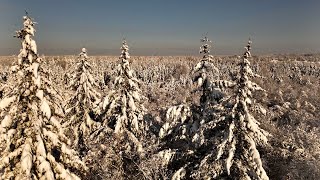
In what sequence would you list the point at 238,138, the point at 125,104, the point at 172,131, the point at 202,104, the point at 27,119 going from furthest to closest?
the point at 125,104
the point at 172,131
the point at 202,104
the point at 238,138
the point at 27,119

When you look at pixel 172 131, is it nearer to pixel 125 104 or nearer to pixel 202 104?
pixel 202 104

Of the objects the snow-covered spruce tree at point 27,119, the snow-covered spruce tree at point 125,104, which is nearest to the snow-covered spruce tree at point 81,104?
the snow-covered spruce tree at point 125,104

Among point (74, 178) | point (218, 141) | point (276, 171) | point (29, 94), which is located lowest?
point (276, 171)

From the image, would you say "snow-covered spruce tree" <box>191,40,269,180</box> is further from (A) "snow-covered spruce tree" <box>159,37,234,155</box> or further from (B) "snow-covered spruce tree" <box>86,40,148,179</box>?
(B) "snow-covered spruce tree" <box>86,40,148,179</box>

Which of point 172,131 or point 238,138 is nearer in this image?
point 238,138

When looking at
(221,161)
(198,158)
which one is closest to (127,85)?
(198,158)

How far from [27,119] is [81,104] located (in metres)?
14.4

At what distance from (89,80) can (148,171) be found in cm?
1104

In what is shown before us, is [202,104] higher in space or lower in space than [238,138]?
higher

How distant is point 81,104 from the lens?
32.1m

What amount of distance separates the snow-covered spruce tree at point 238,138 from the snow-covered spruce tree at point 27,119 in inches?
291

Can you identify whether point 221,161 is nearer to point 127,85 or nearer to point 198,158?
point 198,158

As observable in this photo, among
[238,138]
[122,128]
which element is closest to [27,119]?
[238,138]

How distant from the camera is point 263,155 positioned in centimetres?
2762
